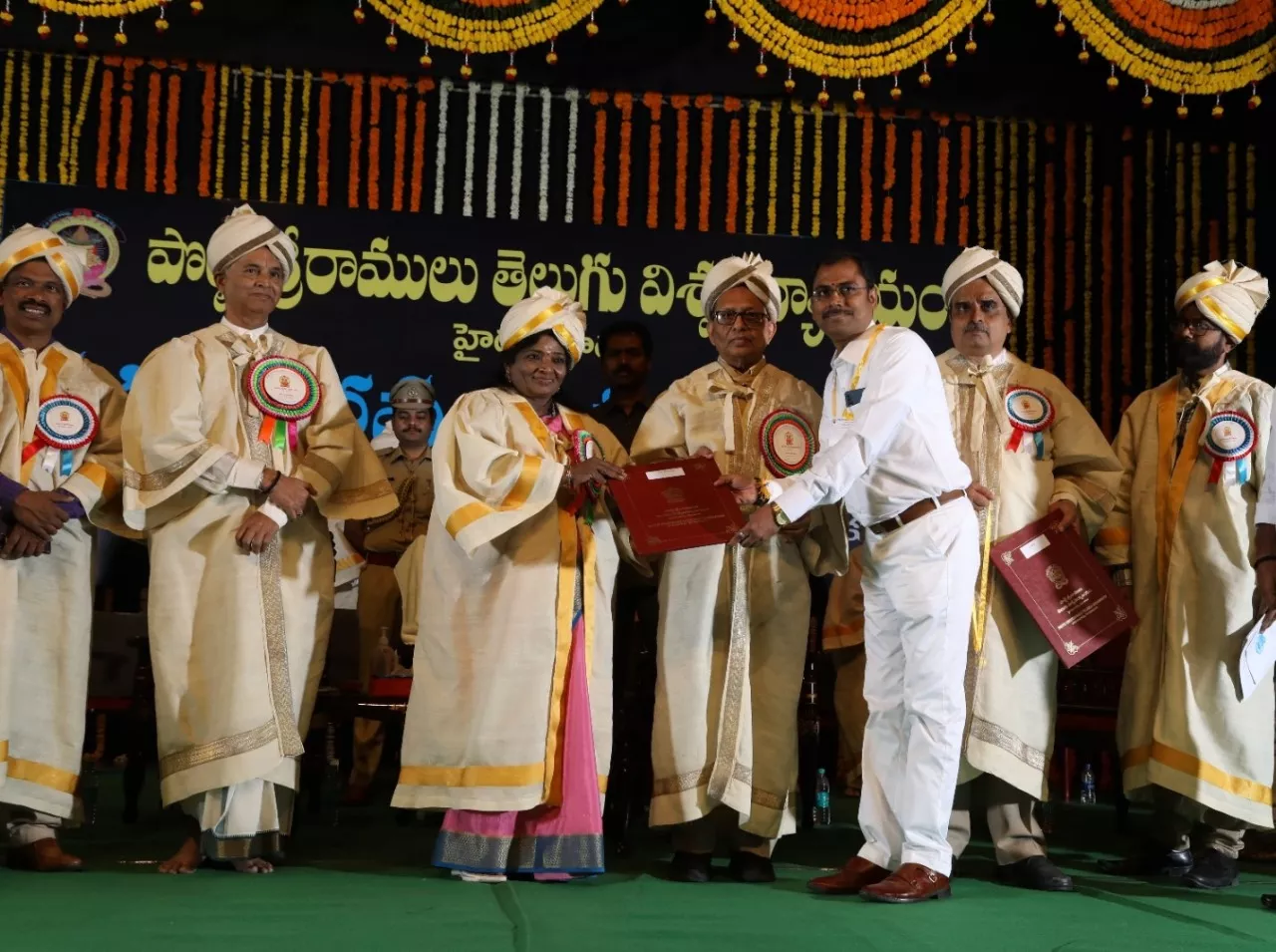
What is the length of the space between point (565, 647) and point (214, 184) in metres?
4.22

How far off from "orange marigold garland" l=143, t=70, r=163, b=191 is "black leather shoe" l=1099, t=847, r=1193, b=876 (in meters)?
5.52

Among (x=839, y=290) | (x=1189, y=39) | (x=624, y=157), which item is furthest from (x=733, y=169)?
(x=839, y=290)

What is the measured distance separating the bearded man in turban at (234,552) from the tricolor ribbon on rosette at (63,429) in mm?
168

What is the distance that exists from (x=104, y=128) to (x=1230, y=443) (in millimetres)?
5511

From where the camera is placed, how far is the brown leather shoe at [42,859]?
171 inches

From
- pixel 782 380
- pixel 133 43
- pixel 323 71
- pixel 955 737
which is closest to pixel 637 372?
pixel 782 380

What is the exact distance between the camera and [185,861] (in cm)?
437

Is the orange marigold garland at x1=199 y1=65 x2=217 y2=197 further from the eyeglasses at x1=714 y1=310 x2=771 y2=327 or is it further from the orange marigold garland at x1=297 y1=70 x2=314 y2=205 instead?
the eyeglasses at x1=714 y1=310 x2=771 y2=327

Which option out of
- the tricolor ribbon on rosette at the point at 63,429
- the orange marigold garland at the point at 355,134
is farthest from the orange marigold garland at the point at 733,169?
the tricolor ribbon on rosette at the point at 63,429

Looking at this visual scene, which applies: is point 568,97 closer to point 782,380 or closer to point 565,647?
point 782,380

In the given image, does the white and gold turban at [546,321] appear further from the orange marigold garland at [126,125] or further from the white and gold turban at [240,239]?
the orange marigold garland at [126,125]

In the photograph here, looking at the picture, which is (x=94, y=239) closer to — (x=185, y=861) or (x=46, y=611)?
(x=46, y=611)

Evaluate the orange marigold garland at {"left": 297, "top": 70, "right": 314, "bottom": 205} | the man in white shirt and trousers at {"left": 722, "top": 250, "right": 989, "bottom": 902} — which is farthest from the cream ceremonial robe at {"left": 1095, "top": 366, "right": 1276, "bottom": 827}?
the orange marigold garland at {"left": 297, "top": 70, "right": 314, "bottom": 205}

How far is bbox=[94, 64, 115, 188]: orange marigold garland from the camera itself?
24.8 feet
